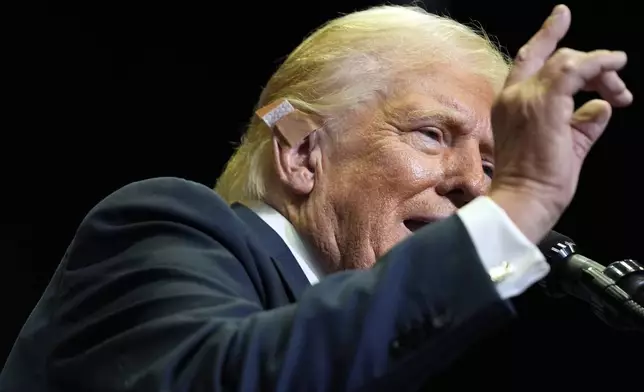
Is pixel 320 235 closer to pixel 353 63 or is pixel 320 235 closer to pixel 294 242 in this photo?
pixel 294 242

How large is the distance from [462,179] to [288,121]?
0.90 ft

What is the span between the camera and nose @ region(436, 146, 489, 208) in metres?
1.32

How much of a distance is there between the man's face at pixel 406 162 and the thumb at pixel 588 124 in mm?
392

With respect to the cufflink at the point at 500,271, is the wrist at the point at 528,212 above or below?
above

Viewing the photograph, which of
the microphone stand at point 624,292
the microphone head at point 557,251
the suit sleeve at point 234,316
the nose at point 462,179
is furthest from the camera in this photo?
the nose at point 462,179

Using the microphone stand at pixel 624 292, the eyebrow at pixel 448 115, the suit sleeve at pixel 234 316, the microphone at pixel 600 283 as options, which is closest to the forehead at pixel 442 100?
the eyebrow at pixel 448 115

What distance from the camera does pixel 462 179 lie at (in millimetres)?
1322

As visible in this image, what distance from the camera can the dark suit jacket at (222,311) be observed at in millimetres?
799

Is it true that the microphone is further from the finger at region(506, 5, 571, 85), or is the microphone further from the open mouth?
the finger at region(506, 5, 571, 85)

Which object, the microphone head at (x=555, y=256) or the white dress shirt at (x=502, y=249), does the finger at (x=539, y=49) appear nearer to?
the white dress shirt at (x=502, y=249)

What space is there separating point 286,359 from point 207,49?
159cm

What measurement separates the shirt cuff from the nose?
46 cm

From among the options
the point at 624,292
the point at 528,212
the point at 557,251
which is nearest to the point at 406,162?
the point at 557,251

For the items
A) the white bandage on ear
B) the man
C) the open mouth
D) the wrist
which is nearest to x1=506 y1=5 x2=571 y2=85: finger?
the man
